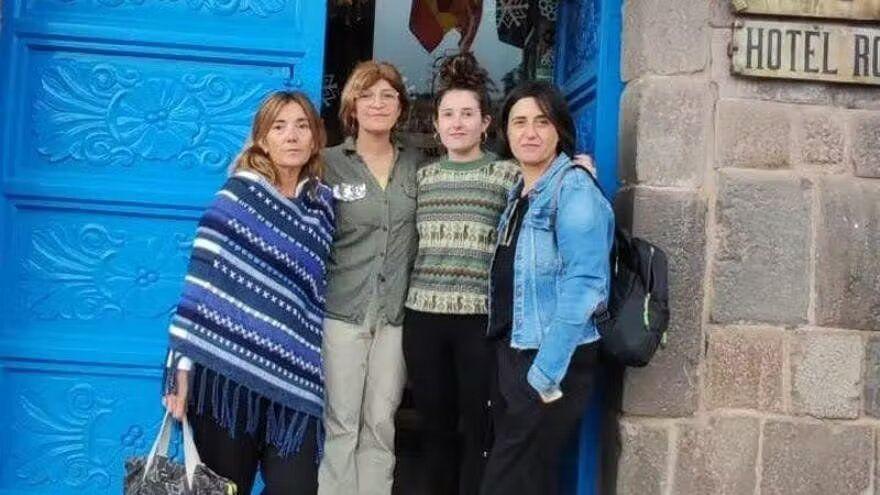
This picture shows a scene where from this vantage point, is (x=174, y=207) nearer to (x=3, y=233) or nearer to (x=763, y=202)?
(x=3, y=233)

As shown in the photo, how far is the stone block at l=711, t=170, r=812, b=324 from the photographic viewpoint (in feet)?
11.5

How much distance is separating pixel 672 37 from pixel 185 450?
212cm

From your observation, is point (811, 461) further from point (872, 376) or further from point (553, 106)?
point (553, 106)

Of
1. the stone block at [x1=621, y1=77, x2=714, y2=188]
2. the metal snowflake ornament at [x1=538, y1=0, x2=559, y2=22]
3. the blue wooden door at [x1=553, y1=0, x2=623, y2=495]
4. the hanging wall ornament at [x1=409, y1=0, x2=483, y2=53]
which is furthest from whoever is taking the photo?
the hanging wall ornament at [x1=409, y1=0, x2=483, y2=53]

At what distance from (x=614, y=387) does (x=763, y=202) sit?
2.67ft

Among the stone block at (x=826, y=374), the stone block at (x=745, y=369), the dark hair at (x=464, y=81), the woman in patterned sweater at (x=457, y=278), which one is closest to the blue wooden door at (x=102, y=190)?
the dark hair at (x=464, y=81)

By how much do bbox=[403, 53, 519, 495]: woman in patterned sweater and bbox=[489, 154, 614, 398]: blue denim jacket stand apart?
10.5 inches

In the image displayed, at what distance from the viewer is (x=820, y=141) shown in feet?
11.7

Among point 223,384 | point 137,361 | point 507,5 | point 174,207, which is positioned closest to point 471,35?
point 507,5

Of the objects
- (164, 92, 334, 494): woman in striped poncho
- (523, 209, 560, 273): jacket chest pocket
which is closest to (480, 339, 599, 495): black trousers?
(523, 209, 560, 273): jacket chest pocket

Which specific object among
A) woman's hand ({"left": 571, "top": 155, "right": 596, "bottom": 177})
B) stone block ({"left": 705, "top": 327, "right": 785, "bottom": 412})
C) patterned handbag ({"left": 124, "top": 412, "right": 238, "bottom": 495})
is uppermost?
woman's hand ({"left": 571, "top": 155, "right": 596, "bottom": 177})

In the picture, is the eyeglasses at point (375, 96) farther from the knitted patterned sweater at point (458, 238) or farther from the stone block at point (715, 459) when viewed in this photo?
the stone block at point (715, 459)

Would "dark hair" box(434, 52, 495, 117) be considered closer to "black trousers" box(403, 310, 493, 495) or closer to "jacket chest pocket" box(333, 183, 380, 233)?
"jacket chest pocket" box(333, 183, 380, 233)

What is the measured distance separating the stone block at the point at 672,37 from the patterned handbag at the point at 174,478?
1.95m
